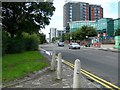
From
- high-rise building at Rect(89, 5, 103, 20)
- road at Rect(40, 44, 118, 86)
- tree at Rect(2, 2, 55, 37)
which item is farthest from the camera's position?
high-rise building at Rect(89, 5, 103, 20)

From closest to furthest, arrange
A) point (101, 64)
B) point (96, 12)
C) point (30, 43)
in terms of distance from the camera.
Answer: point (101, 64)
point (30, 43)
point (96, 12)

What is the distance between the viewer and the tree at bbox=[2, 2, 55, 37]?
1347 inches

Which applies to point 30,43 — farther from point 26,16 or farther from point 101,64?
point 101,64

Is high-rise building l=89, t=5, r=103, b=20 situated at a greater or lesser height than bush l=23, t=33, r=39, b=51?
greater

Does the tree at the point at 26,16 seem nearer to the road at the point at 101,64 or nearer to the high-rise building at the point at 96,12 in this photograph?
the road at the point at 101,64

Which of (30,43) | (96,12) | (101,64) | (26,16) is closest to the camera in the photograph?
(101,64)

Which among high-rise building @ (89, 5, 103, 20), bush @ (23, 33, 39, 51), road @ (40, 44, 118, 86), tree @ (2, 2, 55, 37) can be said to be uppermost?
high-rise building @ (89, 5, 103, 20)

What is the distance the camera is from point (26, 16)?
3594 centimetres

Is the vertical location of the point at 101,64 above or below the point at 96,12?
below

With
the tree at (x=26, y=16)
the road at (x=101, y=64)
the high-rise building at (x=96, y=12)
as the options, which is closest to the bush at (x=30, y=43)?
the tree at (x=26, y=16)

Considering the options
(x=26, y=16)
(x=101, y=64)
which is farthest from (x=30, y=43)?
(x=101, y=64)

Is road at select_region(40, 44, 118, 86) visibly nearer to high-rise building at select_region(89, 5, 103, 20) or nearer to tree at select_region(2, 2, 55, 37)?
tree at select_region(2, 2, 55, 37)

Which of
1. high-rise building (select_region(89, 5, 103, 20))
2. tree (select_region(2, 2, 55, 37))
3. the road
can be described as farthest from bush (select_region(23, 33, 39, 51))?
high-rise building (select_region(89, 5, 103, 20))

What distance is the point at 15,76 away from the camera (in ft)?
34.8
